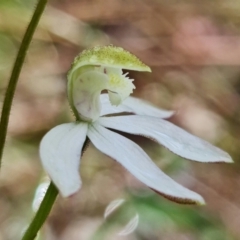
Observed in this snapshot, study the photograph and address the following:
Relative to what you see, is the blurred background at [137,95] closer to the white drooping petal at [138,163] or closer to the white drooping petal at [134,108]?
the white drooping petal at [134,108]

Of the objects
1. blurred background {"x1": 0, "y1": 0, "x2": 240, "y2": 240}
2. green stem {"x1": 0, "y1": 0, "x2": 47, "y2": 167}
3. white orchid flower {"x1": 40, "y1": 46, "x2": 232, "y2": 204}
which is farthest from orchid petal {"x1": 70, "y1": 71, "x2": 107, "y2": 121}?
blurred background {"x1": 0, "y1": 0, "x2": 240, "y2": 240}

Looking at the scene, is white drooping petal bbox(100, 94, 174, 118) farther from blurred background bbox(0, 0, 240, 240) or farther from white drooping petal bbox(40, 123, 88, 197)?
blurred background bbox(0, 0, 240, 240)

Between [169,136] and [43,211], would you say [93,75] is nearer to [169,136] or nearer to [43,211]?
[169,136]

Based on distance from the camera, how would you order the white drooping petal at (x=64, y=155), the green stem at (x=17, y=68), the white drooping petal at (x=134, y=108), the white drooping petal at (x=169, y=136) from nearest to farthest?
the white drooping petal at (x=64, y=155) < the green stem at (x=17, y=68) < the white drooping petal at (x=169, y=136) < the white drooping petal at (x=134, y=108)

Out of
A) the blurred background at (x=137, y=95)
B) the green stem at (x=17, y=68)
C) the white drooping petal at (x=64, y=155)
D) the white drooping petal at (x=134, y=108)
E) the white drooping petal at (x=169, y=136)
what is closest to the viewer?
the white drooping petal at (x=64, y=155)

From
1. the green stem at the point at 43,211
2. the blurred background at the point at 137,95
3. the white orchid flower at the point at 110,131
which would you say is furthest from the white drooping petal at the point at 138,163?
the blurred background at the point at 137,95
